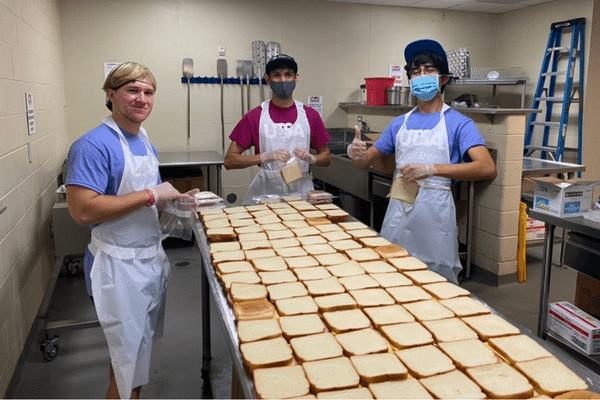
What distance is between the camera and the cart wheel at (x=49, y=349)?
248cm

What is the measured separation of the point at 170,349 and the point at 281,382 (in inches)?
72.4

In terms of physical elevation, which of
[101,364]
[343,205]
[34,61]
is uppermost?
[34,61]

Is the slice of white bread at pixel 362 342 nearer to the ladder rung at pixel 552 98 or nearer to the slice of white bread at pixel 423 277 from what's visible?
the slice of white bread at pixel 423 277

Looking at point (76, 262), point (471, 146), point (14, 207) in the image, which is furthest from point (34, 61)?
point (471, 146)

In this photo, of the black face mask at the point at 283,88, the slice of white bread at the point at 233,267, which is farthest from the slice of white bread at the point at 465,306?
the black face mask at the point at 283,88

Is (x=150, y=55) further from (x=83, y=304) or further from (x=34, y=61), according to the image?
(x=83, y=304)

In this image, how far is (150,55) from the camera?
471 cm

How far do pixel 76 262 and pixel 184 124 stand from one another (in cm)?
182

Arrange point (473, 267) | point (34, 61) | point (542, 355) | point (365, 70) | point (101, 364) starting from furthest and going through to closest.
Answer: point (365, 70), point (473, 267), point (34, 61), point (101, 364), point (542, 355)

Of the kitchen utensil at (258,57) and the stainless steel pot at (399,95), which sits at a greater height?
the kitchen utensil at (258,57)

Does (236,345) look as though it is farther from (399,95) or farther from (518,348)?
(399,95)

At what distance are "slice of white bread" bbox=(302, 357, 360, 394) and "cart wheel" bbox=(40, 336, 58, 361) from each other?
2.00 metres

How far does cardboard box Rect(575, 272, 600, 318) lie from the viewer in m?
2.35

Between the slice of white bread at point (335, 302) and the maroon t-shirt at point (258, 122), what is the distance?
164 centimetres
